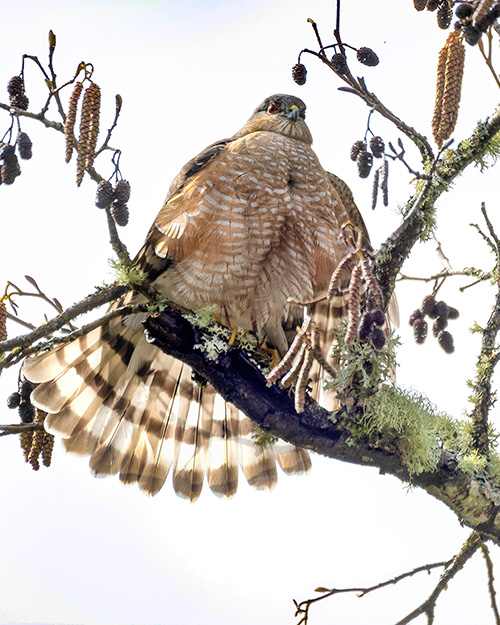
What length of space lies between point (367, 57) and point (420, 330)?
131 centimetres

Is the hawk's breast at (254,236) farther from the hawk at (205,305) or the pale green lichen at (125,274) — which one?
the pale green lichen at (125,274)

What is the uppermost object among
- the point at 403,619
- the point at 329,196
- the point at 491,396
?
the point at 329,196

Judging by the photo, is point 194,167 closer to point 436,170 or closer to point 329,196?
point 329,196

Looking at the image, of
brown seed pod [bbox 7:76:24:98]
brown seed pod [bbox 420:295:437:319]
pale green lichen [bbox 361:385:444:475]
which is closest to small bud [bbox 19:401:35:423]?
brown seed pod [bbox 7:76:24:98]

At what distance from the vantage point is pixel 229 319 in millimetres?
3365

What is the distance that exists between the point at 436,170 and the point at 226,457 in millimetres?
1939

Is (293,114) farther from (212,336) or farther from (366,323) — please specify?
(366,323)

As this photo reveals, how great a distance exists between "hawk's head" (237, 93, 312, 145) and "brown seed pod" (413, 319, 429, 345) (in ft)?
5.16

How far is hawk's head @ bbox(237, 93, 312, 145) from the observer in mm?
4113

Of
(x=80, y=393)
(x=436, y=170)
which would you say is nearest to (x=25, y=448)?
(x=80, y=393)

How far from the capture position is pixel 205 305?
3.24 meters

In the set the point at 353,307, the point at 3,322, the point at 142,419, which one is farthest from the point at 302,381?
the point at 142,419

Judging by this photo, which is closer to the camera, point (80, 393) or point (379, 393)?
point (379, 393)

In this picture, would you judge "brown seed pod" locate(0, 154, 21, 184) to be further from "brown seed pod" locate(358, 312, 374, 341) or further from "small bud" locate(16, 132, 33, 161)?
"brown seed pod" locate(358, 312, 374, 341)
